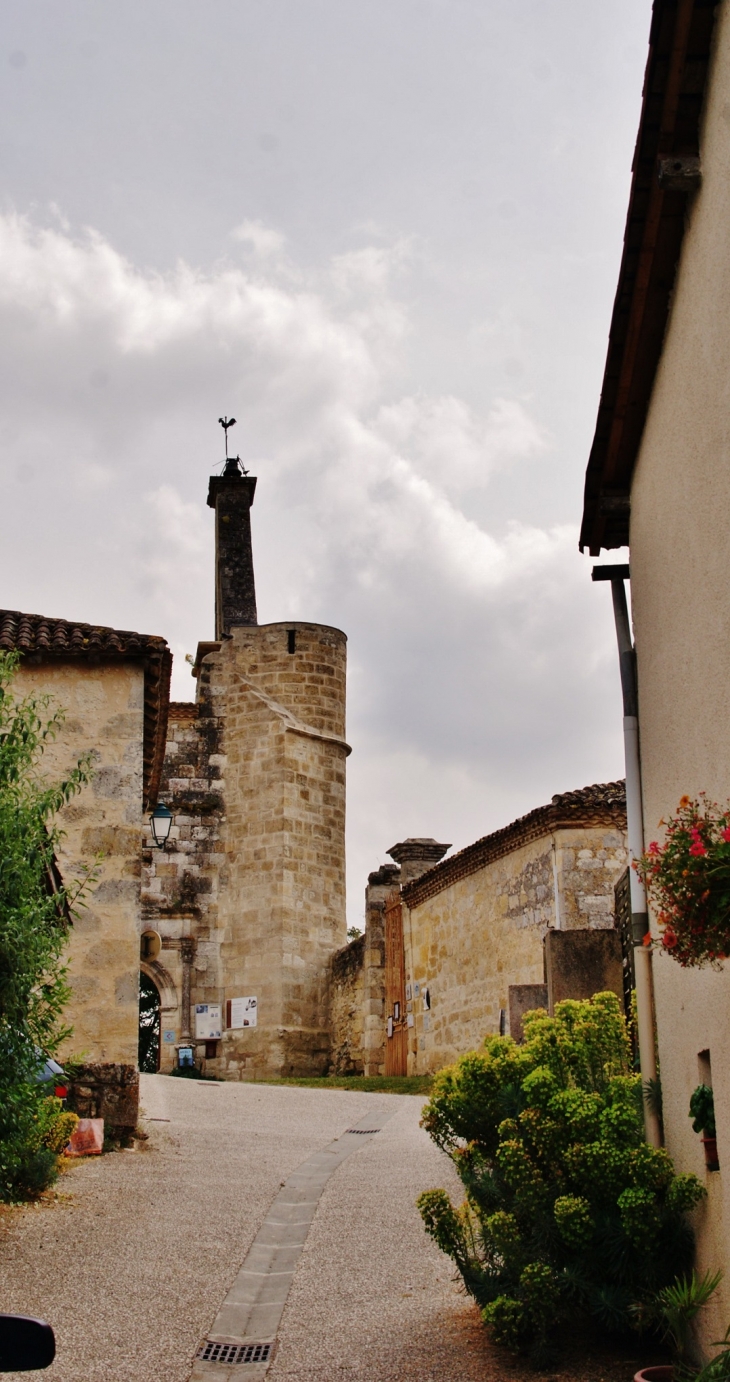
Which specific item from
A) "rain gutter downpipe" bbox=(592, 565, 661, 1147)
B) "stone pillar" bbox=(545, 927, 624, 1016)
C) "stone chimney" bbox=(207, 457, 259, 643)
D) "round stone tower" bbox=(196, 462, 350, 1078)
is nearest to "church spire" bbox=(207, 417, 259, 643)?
"stone chimney" bbox=(207, 457, 259, 643)

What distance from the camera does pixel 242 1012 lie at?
24.9m

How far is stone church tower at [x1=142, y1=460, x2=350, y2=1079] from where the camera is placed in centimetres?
2480

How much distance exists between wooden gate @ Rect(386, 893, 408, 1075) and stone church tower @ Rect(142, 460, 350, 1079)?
3.37 metres

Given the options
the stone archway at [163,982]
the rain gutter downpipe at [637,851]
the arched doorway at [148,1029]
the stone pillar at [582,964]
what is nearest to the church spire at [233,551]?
the stone archway at [163,982]

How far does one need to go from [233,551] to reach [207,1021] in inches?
429

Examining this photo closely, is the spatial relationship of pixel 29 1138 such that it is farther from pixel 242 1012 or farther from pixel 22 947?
pixel 242 1012

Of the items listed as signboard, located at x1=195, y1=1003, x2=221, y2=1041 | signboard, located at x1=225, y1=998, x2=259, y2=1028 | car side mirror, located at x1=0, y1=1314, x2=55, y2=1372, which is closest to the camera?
car side mirror, located at x1=0, y1=1314, x2=55, y2=1372

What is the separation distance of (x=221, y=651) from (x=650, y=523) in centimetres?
2108

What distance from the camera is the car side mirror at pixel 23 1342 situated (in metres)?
2.64

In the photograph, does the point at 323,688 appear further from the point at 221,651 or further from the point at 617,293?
the point at 617,293

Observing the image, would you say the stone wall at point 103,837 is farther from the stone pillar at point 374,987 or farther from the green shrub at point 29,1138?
the stone pillar at point 374,987

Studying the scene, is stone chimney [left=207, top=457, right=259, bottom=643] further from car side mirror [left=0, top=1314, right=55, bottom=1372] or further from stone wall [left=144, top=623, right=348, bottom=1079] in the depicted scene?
car side mirror [left=0, top=1314, right=55, bottom=1372]

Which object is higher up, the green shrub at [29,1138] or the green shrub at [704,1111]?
the green shrub at [704,1111]

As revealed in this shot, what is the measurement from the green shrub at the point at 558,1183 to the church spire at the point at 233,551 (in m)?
22.9
